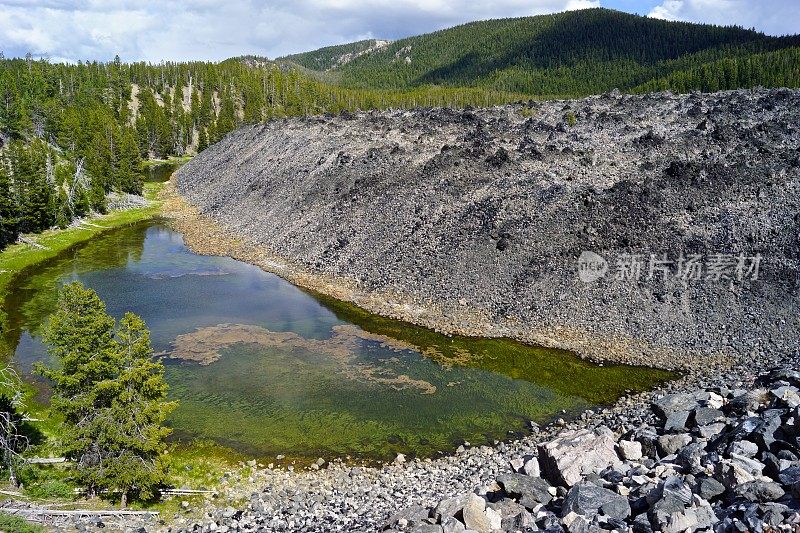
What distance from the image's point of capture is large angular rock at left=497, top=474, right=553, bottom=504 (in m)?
18.5

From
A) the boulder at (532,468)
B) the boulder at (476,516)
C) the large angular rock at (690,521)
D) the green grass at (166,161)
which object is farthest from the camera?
the green grass at (166,161)

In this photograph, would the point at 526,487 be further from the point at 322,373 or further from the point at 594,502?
the point at 322,373

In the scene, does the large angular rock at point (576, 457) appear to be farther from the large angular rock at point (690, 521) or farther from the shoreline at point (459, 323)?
→ the shoreline at point (459, 323)

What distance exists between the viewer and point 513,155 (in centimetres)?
6066

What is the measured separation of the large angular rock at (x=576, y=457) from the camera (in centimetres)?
1908

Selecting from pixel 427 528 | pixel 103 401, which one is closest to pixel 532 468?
pixel 427 528

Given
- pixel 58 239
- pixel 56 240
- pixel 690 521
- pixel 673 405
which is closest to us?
pixel 690 521

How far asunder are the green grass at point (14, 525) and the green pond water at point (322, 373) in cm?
1101

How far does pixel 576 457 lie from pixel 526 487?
7.15 feet

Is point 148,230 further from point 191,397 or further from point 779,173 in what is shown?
point 779,173

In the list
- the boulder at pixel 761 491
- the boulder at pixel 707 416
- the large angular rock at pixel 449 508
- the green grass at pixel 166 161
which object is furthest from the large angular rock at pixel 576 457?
the green grass at pixel 166 161

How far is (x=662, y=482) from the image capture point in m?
16.8

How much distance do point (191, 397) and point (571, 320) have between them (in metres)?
26.3

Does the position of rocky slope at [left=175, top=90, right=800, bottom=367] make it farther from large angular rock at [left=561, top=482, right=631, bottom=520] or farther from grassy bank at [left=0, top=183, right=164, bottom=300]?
large angular rock at [left=561, top=482, right=631, bottom=520]
